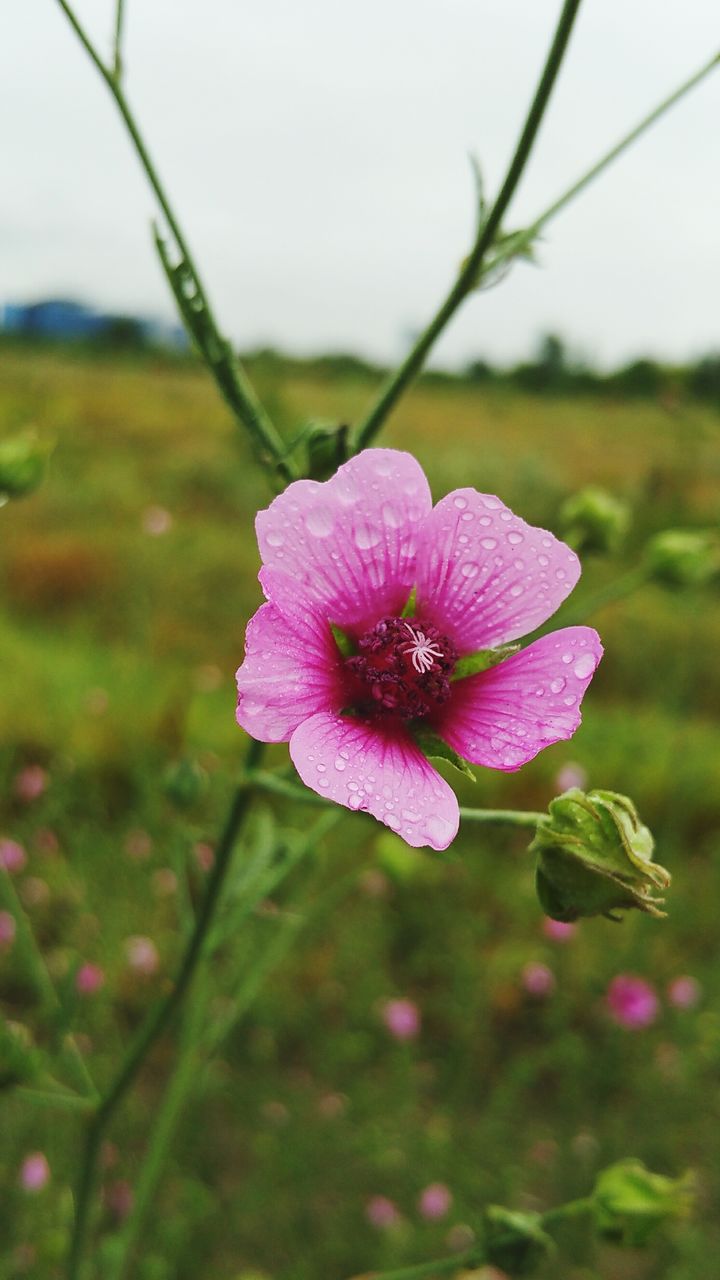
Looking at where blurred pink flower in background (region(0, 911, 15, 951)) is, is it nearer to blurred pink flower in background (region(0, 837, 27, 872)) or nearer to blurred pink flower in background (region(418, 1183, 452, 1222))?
blurred pink flower in background (region(0, 837, 27, 872))

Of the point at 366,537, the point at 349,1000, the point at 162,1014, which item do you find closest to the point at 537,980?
the point at 349,1000

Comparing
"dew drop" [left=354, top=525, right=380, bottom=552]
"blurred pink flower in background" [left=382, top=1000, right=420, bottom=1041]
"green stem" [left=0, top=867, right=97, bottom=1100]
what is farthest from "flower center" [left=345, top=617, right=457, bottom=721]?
"blurred pink flower in background" [left=382, top=1000, right=420, bottom=1041]

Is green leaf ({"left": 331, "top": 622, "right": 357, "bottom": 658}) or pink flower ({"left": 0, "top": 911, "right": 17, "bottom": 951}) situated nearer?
green leaf ({"left": 331, "top": 622, "right": 357, "bottom": 658})

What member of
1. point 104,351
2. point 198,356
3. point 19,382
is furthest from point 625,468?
point 104,351

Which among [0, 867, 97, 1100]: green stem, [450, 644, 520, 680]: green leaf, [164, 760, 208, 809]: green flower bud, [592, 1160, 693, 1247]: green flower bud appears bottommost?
[592, 1160, 693, 1247]: green flower bud

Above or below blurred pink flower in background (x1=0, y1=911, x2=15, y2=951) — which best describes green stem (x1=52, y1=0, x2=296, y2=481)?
above

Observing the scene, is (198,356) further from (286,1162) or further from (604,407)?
(604,407)
